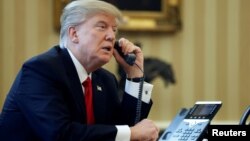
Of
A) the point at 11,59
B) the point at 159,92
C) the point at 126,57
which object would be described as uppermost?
the point at 126,57

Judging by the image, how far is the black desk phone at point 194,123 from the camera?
→ 2.16 m

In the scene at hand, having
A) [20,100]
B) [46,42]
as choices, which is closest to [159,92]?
[46,42]

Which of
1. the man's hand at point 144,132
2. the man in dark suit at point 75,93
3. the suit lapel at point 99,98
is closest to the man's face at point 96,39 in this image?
the man in dark suit at point 75,93

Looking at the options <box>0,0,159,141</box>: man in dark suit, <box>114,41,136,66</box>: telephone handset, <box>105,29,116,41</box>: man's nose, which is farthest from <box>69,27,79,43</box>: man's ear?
<box>114,41,136,66</box>: telephone handset

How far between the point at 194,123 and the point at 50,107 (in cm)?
58

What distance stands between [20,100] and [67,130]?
0.25m

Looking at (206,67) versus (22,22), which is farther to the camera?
(206,67)

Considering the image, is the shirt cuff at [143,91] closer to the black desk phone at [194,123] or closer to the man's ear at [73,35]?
the black desk phone at [194,123]

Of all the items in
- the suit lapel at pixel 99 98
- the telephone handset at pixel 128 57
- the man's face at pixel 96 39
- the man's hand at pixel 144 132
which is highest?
the man's face at pixel 96 39

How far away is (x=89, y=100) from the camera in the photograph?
2459mm

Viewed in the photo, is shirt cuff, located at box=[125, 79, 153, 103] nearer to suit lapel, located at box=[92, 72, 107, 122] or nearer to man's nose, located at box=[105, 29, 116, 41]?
suit lapel, located at box=[92, 72, 107, 122]

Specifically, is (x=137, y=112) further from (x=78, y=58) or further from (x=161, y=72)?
(x=161, y=72)

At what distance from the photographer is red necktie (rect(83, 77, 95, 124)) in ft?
7.92

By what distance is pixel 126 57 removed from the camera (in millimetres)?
2639
